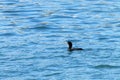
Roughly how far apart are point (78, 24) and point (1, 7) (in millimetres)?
6322

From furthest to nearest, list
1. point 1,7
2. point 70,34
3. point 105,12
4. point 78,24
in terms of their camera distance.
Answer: point 1,7
point 105,12
point 78,24
point 70,34

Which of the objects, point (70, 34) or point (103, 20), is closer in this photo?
point (70, 34)

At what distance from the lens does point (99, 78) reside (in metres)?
19.9

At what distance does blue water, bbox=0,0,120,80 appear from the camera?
67.9 ft

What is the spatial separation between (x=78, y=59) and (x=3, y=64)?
2431 millimetres

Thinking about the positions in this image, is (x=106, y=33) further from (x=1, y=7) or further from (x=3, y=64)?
(x=1, y=7)

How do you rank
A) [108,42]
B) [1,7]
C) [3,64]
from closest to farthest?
[3,64] < [108,42] < [1,7]

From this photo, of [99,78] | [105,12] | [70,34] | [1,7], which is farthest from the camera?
[1,7]

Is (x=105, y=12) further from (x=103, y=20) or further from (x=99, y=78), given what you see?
(x=99, y=78)

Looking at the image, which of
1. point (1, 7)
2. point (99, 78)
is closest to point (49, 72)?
point (99, 78)

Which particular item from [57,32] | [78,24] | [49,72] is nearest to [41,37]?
[57,32]

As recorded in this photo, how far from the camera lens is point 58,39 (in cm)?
2495

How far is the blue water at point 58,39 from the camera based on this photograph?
67.9 ft

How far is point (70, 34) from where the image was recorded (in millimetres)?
25969
